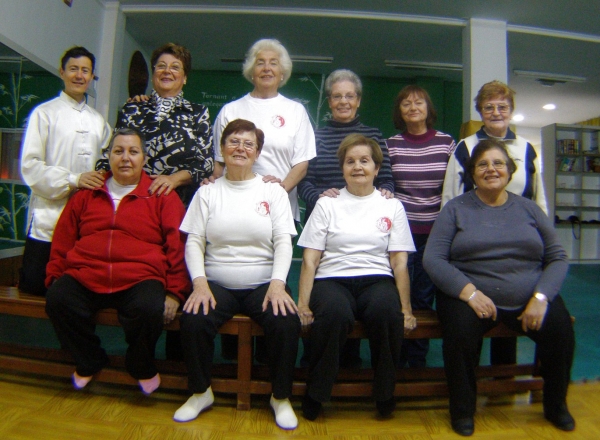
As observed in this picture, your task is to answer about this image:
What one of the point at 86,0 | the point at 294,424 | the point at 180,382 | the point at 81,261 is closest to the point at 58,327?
the point at 81,261

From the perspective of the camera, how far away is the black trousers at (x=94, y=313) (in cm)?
164

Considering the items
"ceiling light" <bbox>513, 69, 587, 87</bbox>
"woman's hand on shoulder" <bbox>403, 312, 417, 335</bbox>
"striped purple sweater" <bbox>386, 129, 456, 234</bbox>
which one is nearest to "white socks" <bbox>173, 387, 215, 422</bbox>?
"woman's hand on shoulder" <bbox>403, 312, 417, 335</bbox>

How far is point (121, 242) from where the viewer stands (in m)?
1.74

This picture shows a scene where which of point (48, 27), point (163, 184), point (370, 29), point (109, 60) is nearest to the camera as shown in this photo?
point (163, 184)

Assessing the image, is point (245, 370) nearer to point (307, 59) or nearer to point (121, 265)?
point (121, 265)

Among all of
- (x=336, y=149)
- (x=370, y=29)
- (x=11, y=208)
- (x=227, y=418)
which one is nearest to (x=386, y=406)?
(x=227, y=418)

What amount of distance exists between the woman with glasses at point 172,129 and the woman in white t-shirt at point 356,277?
62 centimetres

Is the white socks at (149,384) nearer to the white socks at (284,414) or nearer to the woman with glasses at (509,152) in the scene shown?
the white socks at (284,414)

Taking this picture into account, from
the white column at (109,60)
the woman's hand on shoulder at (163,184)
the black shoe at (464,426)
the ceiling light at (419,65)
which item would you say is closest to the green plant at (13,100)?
the white column at (109,60)

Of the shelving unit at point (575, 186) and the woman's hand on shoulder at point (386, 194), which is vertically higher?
the shelving unit at point (575, 186)

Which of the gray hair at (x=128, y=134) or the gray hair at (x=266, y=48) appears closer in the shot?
the gray hair at (x=128, y=134)

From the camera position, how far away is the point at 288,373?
1.60 m

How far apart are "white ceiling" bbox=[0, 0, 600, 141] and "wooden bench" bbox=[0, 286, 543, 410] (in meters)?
3.50

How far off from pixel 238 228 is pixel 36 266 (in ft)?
3.42
